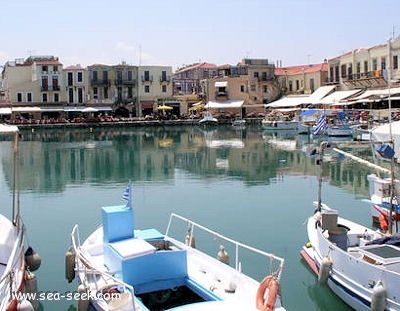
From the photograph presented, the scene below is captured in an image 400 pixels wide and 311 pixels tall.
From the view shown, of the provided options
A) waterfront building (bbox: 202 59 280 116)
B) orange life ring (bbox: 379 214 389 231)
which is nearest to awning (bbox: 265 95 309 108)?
waterfront building (bbox: 202 59 280 116)

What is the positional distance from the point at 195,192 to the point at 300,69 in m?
62.8

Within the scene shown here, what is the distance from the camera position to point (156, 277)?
11.1m

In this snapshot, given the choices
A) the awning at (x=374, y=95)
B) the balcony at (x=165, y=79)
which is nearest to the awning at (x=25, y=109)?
the balcony at (x=165, y=79)

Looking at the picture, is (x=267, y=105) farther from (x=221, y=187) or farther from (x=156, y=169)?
(x=221, y=187)

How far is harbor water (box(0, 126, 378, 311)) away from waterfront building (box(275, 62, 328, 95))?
26.9 metres

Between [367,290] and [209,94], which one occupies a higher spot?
[209,94]

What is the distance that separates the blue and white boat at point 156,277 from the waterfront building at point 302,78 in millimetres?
68720

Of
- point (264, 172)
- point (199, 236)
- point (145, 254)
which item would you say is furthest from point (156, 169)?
point (145, 254)

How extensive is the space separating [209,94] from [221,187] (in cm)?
5696

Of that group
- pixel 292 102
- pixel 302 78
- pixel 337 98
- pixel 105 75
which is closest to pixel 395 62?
pixel 337 98

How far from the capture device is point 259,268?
15.1 m

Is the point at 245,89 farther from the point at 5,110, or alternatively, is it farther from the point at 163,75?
the point at 5,110

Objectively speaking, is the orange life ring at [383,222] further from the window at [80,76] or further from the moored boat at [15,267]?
the window at [80,76]

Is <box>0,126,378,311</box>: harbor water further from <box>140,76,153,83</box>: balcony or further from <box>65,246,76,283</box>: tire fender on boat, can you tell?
<box>140,76,153,83</box>: balcony
